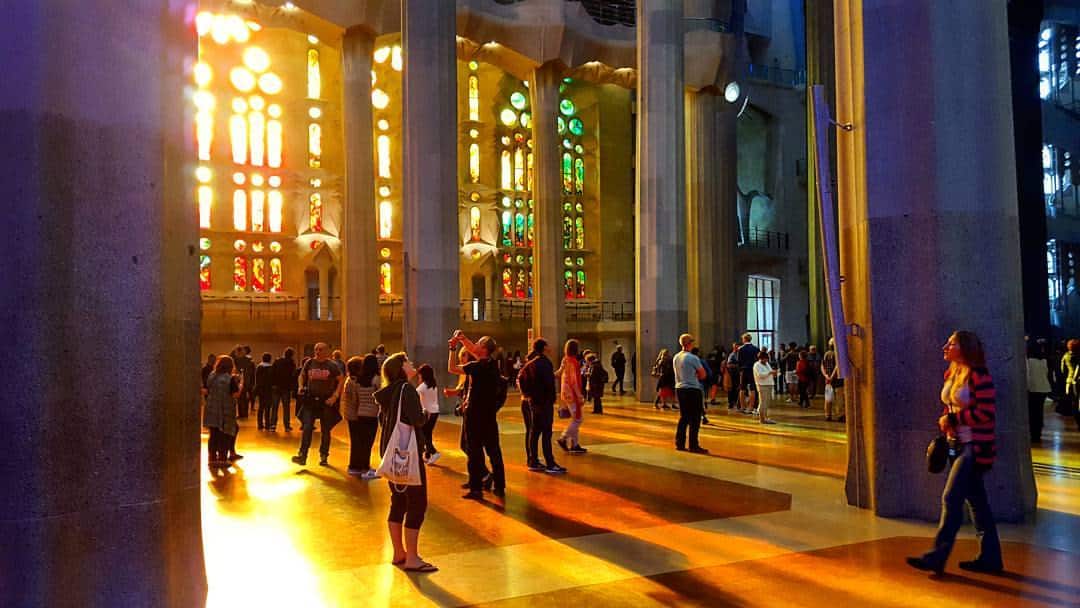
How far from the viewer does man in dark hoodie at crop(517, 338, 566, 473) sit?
10.8 m

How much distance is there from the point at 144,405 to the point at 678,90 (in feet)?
70.9

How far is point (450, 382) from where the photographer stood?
2238 cm

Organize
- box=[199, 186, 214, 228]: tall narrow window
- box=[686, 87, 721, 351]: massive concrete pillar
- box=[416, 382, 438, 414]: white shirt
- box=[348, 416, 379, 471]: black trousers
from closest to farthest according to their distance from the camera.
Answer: box=[416, 382, 438, 414]: white shirt → box=[348, 416, 379, 471]: black trousers → box=[686, 87, 721, 351]: massive concrete pillar → box=[199, 186, 214, 228]: tall narrow window

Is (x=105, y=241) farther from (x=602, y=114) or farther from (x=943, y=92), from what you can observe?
(x=602, y=114)

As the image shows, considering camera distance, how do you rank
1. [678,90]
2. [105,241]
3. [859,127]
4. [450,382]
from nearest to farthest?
[105,241]
[859,127]
[450,382]
[678,90]

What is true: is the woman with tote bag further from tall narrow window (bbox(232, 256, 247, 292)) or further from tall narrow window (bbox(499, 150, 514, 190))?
tall narrow window (bbox(499, 150, 514, 190))

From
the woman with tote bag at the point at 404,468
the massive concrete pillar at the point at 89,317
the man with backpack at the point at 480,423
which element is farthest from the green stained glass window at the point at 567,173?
the massive concrete pillar at the point at 89,317

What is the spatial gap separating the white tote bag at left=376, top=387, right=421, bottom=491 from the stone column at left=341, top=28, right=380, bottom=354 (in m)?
20.9

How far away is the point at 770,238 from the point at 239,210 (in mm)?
25474

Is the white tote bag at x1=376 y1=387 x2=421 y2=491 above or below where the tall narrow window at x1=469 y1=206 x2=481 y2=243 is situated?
below

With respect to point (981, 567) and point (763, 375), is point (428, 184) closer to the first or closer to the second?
point (763, 375)

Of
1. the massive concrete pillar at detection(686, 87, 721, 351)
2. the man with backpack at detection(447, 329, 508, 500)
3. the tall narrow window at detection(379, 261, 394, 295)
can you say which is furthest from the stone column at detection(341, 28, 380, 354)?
the man with backpack at detection(447, 329, 508, 500)

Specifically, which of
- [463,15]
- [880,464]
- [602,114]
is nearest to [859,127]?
[880,464]

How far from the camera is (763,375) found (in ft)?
56.0
